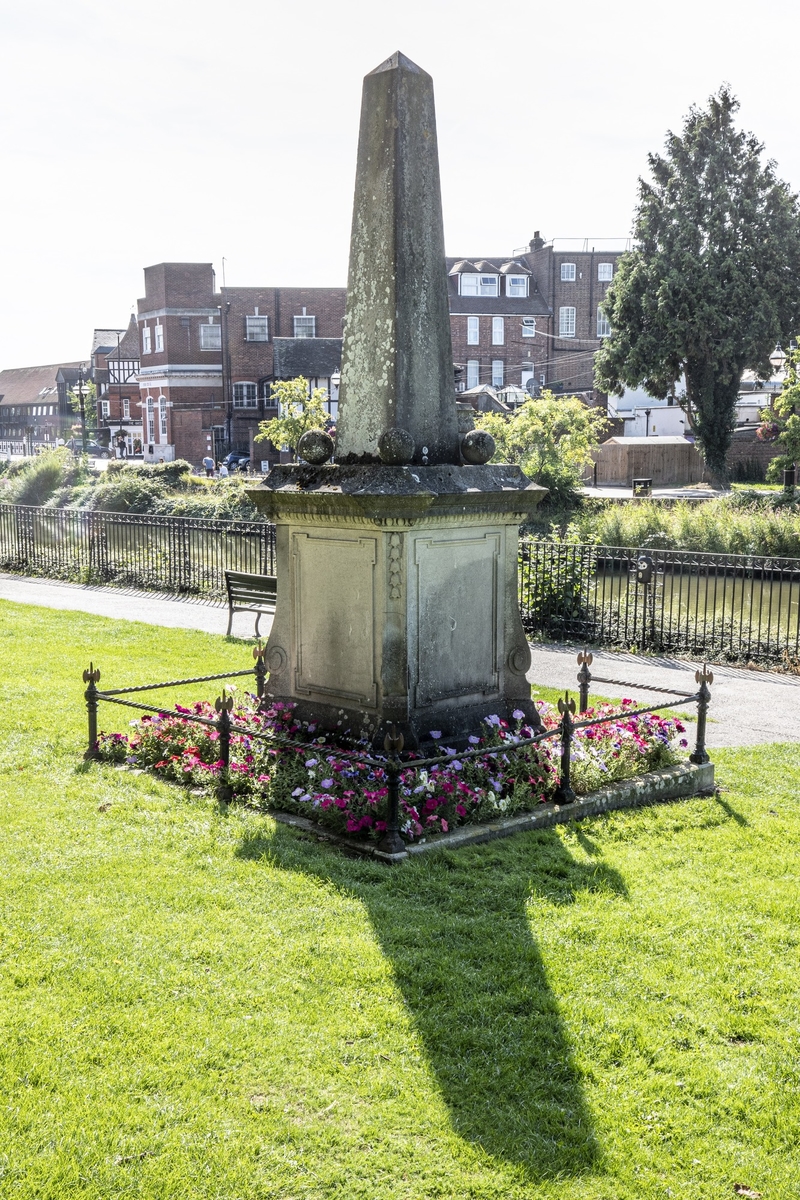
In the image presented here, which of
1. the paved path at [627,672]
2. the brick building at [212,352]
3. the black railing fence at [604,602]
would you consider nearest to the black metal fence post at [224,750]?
the paved path at [627,672]

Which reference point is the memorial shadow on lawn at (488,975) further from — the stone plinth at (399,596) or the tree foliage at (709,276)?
the tree foliage at (709,276)

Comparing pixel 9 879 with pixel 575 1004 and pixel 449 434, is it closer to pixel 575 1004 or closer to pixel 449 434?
pixel 575 1004

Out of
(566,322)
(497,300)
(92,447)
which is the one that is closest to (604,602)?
(497,300)

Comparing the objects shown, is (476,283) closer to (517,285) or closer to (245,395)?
(517,285)

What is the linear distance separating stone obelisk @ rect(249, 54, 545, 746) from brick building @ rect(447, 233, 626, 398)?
57.5 m

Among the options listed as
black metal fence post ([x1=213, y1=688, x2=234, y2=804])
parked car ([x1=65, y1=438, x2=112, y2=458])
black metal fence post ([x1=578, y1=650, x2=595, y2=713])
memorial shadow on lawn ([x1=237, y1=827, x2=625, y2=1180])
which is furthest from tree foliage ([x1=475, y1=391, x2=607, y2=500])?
parked car ([x1=65, y1=438, x2=112, y2=458])

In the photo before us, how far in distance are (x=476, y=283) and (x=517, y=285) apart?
8.67 feet

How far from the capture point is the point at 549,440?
3170 cm

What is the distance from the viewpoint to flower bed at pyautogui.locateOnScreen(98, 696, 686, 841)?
6270mm

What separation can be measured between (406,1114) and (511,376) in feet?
209

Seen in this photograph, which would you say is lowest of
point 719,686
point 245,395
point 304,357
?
point 719,686

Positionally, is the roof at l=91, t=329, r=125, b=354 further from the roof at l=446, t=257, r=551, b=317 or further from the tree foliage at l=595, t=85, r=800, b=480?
the tree foliage at l=595, t=85, r=800, b=480

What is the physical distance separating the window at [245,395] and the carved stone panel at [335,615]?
177ft

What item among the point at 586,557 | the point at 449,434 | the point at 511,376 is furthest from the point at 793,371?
the point at 511,376
